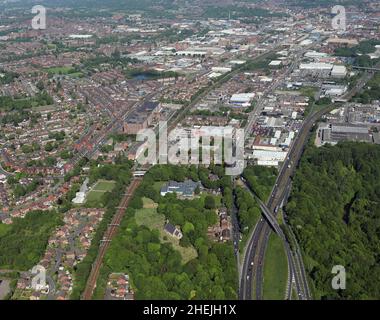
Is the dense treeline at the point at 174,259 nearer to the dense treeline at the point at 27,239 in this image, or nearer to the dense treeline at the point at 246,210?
the dense treeline at the point at 246,210

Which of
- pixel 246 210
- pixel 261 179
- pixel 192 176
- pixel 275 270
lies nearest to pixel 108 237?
pixel 246 210

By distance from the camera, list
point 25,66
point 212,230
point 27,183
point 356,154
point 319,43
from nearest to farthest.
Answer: point 212,230
point 27,183
point 356,154
point 25,66
point 319,43

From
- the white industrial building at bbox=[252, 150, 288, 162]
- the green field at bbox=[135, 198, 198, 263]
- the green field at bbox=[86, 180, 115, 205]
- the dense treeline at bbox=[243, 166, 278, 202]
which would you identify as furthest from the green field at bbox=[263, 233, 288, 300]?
the green field at bbox=[86, 180, 115, 205]

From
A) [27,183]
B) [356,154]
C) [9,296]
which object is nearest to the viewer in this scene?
[9,296]

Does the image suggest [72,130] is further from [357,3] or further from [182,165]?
[357,3]

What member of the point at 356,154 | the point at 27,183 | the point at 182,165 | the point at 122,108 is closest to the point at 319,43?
the point at 122,108

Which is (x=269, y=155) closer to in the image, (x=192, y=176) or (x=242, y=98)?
(x=192, y=176)

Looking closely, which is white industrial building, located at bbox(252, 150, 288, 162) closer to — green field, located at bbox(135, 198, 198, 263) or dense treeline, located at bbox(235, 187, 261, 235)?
dense treeline, located at bbox(235, 187, 261, 235)
